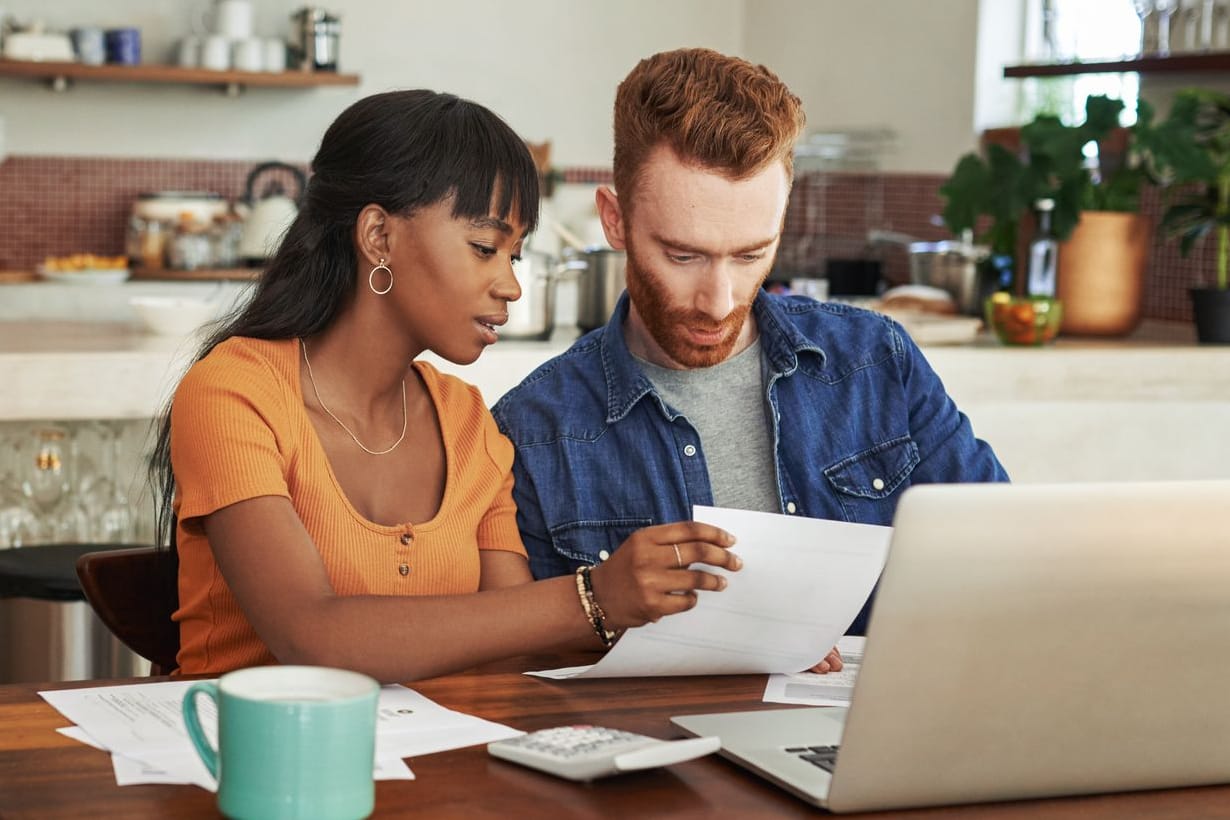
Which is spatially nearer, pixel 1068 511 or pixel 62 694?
pixel 1068 511

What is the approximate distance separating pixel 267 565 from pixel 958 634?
626 millimetres

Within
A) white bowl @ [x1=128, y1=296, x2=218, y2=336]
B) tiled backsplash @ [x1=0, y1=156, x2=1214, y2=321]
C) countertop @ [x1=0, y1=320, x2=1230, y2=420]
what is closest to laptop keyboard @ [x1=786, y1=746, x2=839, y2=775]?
countertop @ [x1=0, y1=320, x2=1230, y2=420]

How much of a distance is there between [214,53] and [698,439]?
14.1 ft

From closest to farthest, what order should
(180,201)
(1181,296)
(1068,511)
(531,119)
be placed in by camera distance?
(1068,511)
(1181,296)
(180,201)
(531,119)

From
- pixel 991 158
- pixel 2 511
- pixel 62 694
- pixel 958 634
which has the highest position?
pixel 991 158

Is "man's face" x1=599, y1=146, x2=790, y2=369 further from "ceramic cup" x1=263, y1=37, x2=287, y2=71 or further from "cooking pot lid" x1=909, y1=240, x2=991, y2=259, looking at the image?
"ceramic cup" x1=263, y1=37, x2=287, y2=71

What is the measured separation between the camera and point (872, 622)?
933 mm

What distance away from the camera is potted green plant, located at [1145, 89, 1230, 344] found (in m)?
3.15

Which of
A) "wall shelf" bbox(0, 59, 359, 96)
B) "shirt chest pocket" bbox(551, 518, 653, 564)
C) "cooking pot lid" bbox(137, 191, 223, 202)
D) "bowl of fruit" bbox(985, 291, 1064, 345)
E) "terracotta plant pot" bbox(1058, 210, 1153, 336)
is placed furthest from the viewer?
"cooking pot lid" bbox(137, 191, 223, 202)

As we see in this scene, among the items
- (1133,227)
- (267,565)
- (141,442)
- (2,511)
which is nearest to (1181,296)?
(1133,227)

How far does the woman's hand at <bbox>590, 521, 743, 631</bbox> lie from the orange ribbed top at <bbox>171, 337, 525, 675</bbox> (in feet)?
0.95

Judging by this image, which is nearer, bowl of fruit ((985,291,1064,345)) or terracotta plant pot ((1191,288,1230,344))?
bowl of fruit ((985,291,1064,345))

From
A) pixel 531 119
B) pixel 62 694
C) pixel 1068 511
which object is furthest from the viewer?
pixel 531 119

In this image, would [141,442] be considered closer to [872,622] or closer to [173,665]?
[173,665]
